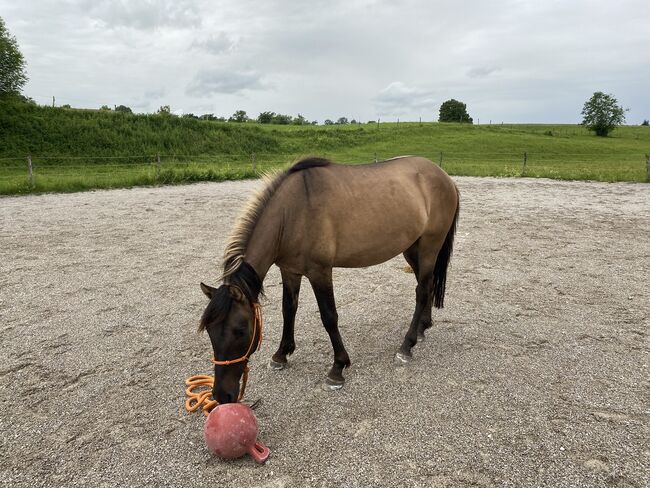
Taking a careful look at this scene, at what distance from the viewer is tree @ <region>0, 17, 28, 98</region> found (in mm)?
24500

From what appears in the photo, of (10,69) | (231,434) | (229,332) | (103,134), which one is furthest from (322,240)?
(10,69)

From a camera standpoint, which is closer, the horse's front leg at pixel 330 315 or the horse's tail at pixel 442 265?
the horse's front leg at pixel 330 315

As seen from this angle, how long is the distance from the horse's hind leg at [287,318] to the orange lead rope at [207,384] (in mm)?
480

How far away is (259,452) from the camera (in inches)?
95.9

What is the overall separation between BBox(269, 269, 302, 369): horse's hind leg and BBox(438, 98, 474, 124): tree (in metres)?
71.7

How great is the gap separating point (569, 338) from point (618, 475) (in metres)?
1.80

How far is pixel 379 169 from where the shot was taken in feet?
11.9

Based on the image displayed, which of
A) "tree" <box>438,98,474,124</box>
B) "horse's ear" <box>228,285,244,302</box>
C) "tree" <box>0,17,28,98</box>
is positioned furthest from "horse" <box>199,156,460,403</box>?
"tree" <box>438,98,474,124</box>

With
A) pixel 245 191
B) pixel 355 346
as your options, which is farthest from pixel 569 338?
pixel 245 191

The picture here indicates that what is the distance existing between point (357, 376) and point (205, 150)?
25.9 metres

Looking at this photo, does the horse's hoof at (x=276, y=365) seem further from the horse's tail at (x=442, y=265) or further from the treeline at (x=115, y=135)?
the treeline at (x=115, y=135)

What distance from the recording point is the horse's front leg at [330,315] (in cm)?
312

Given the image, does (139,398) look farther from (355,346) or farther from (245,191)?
(245,191)

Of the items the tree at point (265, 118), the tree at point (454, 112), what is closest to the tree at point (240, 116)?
the tree at point (265, 118)
